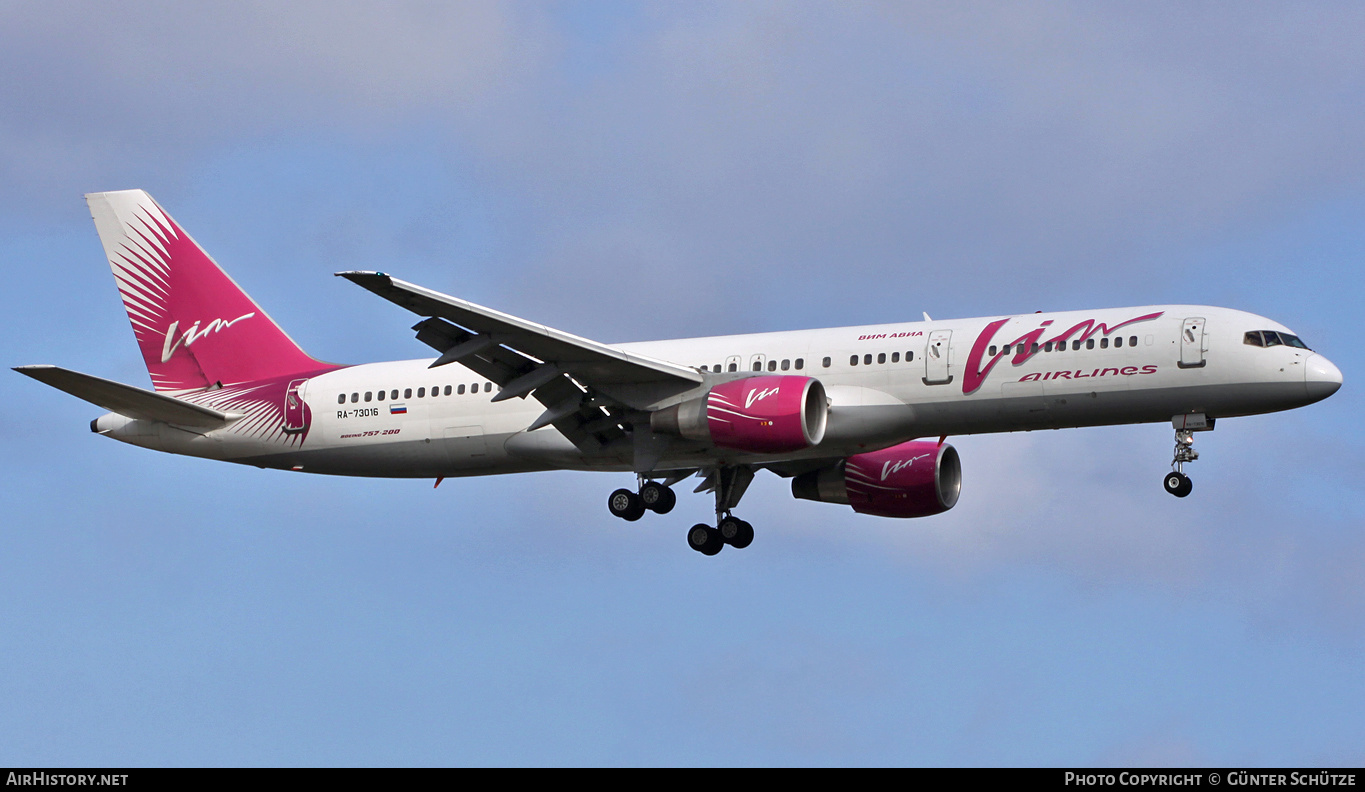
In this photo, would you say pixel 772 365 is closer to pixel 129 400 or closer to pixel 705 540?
pixel 705 540

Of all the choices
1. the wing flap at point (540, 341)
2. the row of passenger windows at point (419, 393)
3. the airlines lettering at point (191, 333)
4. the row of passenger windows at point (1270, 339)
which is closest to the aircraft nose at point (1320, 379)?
the row of passenger windows at point (1270, 339)

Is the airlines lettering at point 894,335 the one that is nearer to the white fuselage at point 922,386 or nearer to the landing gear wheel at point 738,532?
the white fuselage at point 922,386

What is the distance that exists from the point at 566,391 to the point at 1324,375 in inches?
627

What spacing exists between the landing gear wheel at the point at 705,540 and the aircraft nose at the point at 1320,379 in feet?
45.7

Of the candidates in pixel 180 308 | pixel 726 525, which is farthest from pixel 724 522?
pixel 180 308

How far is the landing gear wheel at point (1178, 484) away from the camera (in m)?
36.1

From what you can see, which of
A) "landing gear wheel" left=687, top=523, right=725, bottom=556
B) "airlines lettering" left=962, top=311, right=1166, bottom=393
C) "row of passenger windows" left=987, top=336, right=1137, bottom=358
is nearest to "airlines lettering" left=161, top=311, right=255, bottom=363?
"landing gear wheel" left=687, top=523, right=725, bottom=556

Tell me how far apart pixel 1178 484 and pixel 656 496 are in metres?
11.6

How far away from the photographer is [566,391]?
Answer: 38.2m

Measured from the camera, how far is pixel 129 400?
4041 cm
